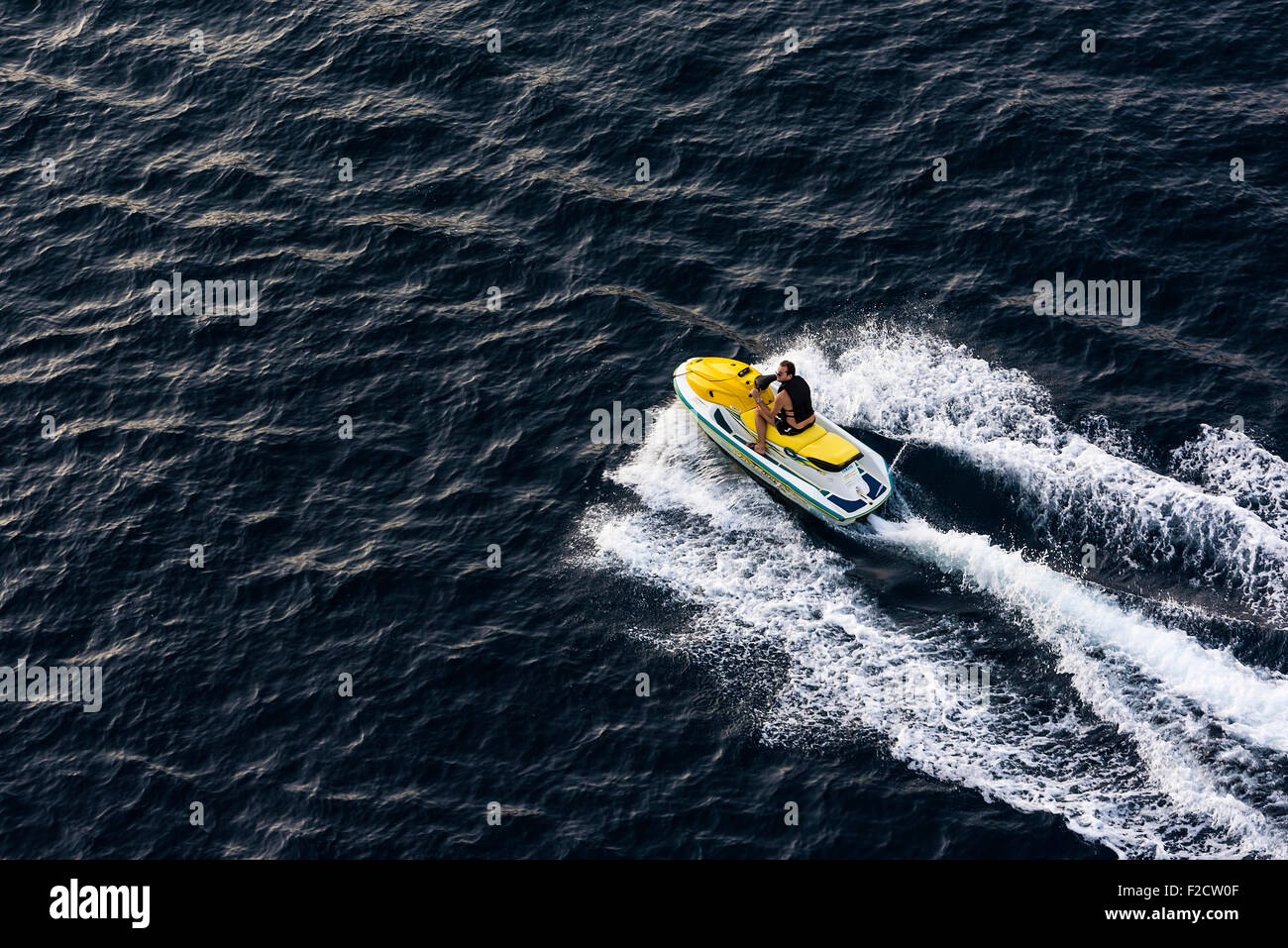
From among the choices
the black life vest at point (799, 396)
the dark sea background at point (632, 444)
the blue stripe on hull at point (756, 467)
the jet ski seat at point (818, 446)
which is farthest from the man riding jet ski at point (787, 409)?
the dark sea background at point (632, 444)

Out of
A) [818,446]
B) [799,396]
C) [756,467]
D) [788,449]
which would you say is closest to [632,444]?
[756,467]

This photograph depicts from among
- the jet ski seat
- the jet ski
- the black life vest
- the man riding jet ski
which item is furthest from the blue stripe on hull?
the black life vest

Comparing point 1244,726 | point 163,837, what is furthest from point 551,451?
point 1244,726

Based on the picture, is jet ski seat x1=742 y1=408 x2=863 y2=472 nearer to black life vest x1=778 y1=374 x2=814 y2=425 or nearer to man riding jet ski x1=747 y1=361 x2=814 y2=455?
man riding jet ski x1=747 y1=361 x2=814 y2=455

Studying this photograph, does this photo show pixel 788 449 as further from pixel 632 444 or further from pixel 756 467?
pixel 632 444

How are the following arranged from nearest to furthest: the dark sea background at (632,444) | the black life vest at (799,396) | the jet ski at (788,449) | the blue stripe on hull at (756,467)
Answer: the dark sea background at (632,444), the blue stripe on hull at (756,467), the jet ski at (788,449), the black life vest at (799,396)

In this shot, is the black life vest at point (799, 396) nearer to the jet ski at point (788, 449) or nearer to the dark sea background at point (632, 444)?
the jet ski at point (788, 449)

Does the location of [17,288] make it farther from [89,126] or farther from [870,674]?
[870,674]
